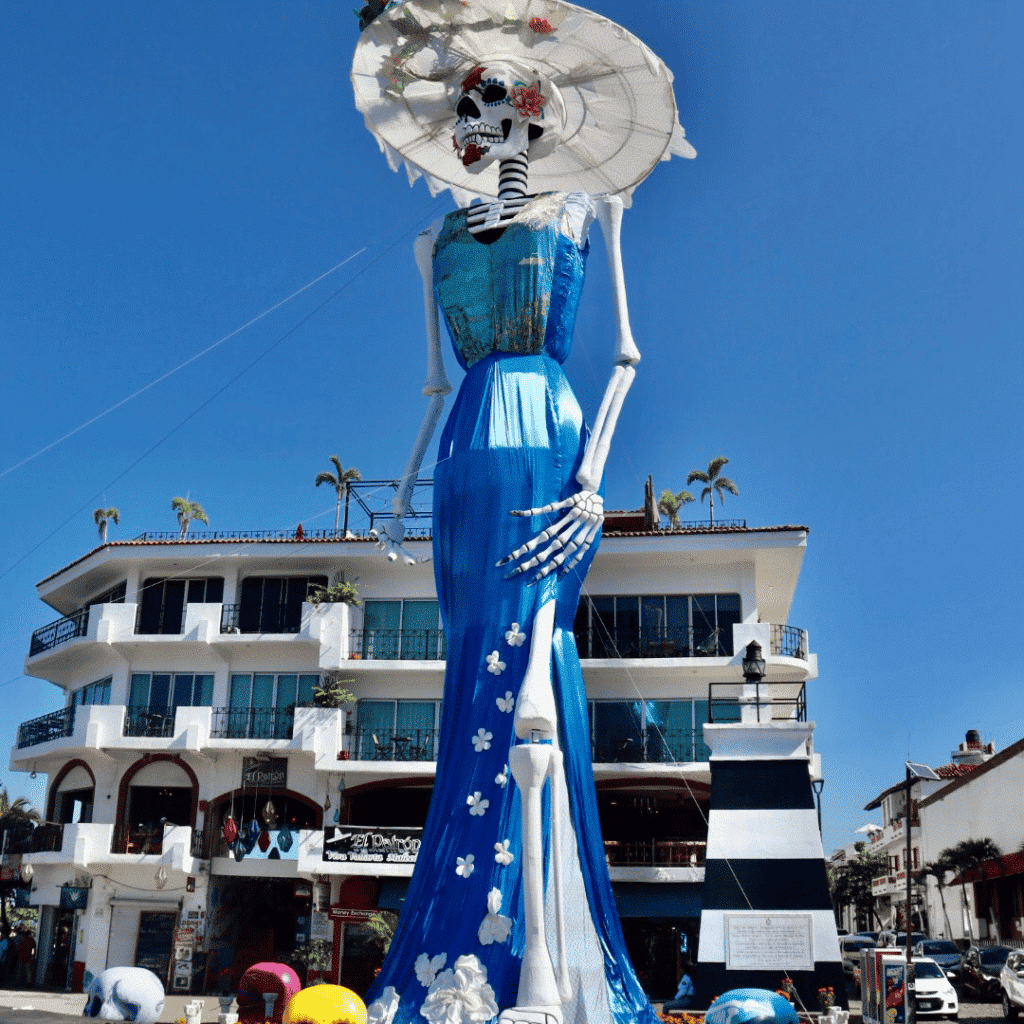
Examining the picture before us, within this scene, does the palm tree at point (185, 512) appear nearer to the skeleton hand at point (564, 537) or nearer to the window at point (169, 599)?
the window at point (169, 599)

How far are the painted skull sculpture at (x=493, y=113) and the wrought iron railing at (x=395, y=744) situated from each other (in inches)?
616

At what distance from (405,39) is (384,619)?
52.8 ft

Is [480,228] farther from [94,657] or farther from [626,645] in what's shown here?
[94,657]

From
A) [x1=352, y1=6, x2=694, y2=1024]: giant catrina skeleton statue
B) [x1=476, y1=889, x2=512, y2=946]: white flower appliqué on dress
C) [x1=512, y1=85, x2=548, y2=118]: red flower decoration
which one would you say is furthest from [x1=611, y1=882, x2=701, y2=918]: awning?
[x1=512, y1=85, x2=548, y2=118]: red flower decoration

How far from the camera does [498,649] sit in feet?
39.2

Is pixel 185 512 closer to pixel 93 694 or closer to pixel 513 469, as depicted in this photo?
pixel 93 694

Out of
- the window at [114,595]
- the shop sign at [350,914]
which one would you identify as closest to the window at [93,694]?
the window at [114,595]

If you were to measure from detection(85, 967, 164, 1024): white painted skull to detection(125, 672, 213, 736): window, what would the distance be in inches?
761

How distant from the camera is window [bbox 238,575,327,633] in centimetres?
2848

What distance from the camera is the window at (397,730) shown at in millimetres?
26547

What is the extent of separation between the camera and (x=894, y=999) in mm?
15469

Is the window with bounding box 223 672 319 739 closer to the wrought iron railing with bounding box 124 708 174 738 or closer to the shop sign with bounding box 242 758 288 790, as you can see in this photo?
the shop sign with bounding box 242 758 288 790

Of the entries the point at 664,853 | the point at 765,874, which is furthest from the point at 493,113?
the point at 664,853

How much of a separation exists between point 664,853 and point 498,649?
14.3 metres
